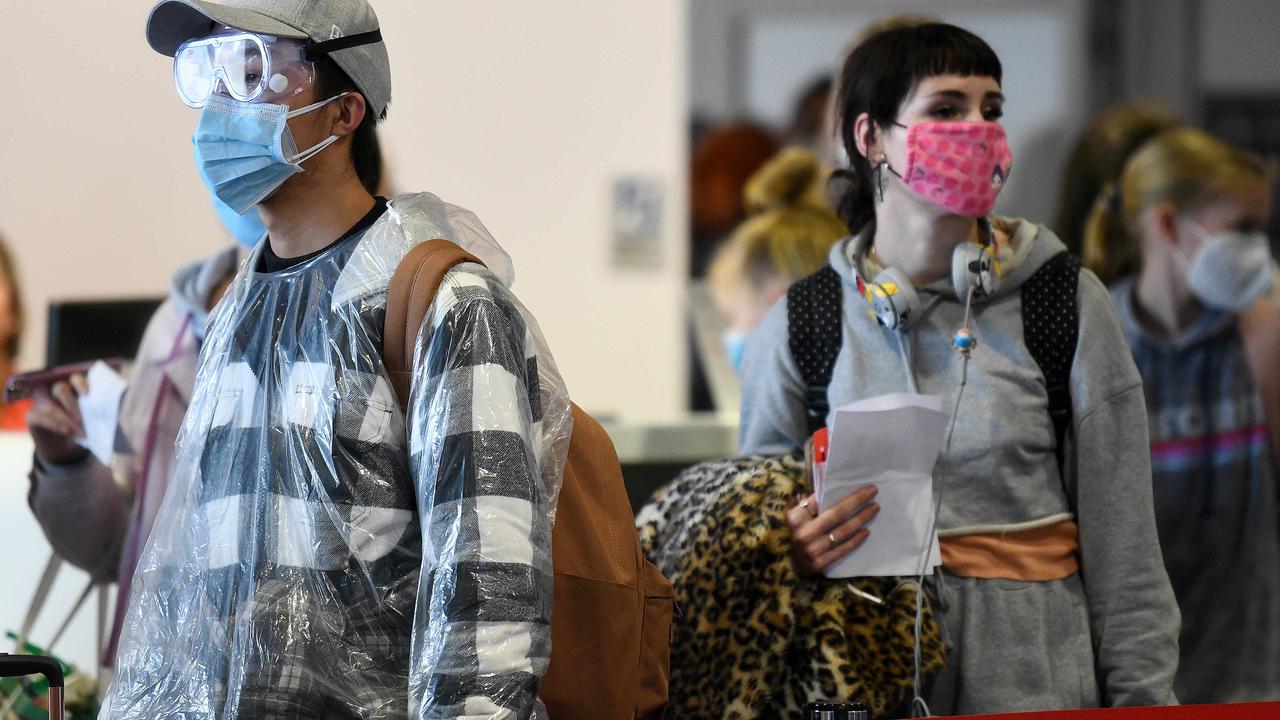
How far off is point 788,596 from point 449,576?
2.55 ft

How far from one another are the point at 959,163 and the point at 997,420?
1.40 ft

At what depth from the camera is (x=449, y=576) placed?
1611 millimetres

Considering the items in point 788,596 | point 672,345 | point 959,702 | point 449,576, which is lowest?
point 672,345

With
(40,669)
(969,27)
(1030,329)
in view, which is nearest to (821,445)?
(1030,329)

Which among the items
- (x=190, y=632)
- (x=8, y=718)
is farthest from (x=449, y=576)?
(x=8, y=718)

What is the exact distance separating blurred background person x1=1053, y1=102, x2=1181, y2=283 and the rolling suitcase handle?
3415 millimetres

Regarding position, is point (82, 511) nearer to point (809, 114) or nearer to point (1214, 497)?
point (1214, 497)

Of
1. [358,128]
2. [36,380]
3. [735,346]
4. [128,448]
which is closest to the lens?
[358,128]

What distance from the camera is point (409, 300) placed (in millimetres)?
1743

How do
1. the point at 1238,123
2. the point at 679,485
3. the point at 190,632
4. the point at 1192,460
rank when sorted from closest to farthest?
the point at 190,632 → the point at 679,485 → the point at 1192,460 → the point at 1238,123

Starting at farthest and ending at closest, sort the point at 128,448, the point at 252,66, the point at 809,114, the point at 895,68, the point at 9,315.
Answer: the point at 809,114 → the point at 9,315 → the point at 128,448 → the point at 895,68 → the point at 252,66

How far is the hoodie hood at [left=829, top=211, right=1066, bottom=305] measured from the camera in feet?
7.70

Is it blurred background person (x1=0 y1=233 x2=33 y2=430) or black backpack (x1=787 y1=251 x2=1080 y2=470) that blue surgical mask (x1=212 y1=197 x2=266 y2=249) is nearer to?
black backpack (x1=787 y1=251 x2=1080 y2=470)

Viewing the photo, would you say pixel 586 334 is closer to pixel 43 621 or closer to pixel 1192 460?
pixel 1192 460
